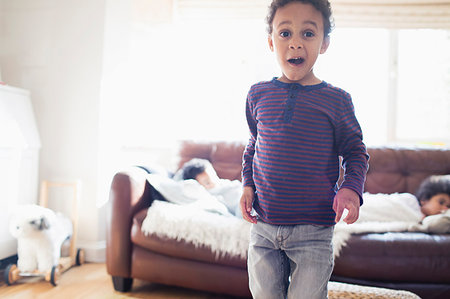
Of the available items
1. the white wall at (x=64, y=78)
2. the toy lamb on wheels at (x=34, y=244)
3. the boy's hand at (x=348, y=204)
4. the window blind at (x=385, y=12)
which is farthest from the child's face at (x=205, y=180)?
the window blind at (x=385, y=12)

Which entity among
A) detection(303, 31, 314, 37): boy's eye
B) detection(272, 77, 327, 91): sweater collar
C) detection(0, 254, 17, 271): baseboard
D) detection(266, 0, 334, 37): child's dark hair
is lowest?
detection(0, 254, 17, 271): baseboard

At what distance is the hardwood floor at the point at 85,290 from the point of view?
1.83 meters

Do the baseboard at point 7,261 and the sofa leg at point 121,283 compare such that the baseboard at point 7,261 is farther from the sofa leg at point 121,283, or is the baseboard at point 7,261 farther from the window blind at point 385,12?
the window blind at point 385,12

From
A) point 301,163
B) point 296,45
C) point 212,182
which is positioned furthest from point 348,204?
point 212,182

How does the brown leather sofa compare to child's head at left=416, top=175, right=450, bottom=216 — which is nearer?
the brown leather sofa

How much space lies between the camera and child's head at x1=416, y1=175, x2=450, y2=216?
1936 mm

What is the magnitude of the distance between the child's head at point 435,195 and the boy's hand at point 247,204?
4.79 ft

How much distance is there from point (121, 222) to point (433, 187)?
170 cm

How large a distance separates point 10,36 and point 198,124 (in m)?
1.54

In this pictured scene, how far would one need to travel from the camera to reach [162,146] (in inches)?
117

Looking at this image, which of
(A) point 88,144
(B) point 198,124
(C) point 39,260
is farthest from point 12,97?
(B) point 198,124

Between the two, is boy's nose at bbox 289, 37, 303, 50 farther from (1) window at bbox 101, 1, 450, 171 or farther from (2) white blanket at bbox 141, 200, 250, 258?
(1) window at bbox 101, 1, 450, 171

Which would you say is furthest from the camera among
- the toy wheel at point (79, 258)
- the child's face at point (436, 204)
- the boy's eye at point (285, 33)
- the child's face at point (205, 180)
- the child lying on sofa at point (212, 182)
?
the toy wheel at point (79, 258)

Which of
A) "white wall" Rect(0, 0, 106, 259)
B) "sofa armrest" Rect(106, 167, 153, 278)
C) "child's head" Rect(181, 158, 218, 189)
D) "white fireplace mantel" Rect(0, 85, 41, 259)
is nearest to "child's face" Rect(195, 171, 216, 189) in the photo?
"child's head" Rect(181, 158, 218, 189)
